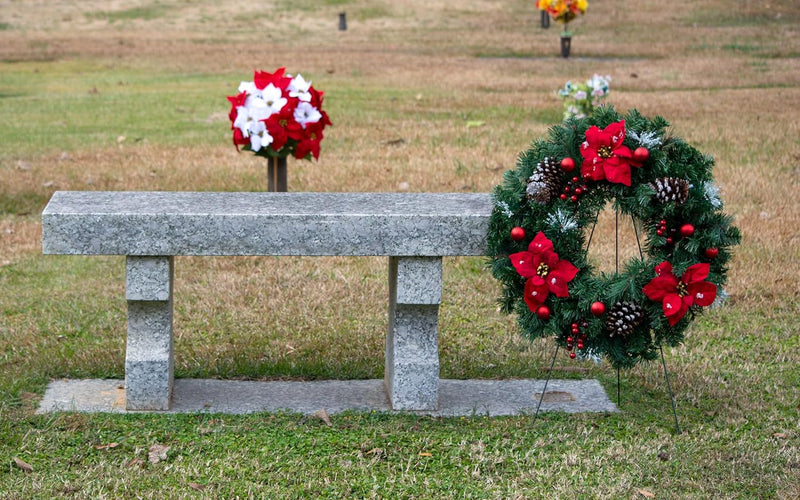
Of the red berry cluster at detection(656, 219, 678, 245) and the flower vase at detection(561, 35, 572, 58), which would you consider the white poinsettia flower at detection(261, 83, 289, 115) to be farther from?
the flower vase at detection(561, 35, 572, 58)

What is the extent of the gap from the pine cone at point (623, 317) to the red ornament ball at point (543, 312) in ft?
0.76

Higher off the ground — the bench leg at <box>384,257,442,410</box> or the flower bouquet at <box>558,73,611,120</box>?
the flower bouquet at <box>558,73,611,120</box>

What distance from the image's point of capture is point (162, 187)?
27.8 ft

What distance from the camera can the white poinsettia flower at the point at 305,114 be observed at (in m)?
6.11

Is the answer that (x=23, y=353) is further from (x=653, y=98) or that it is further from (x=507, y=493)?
(x=653, y=98)

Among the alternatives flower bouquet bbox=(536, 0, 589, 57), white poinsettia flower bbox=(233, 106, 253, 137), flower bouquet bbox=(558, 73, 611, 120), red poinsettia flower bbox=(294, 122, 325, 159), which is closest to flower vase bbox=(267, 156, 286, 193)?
red poinsettia flower bbox=(294, 122, 325, 159)

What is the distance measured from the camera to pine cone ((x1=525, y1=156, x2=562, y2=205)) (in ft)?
12.5

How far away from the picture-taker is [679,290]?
12.4 feet

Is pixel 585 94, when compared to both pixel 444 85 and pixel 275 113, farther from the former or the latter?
pixel 444 85

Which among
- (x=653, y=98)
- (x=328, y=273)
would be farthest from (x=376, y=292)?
(x=653, y=98)

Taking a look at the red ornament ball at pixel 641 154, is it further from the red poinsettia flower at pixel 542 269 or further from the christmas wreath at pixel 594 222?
the red poinsettia flower at pixel 542 269

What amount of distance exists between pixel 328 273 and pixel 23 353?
2057mm

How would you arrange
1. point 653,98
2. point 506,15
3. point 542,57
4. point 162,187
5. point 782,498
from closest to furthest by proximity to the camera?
1. point 782,498
2. point 162,187
3. point 653,98
4. point 542,57
5. point 506,15

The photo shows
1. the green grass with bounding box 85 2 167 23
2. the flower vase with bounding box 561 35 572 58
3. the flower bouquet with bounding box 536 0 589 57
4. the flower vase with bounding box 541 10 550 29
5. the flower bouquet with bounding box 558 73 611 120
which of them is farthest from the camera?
the green grass with bounding box 85 2 167 23
